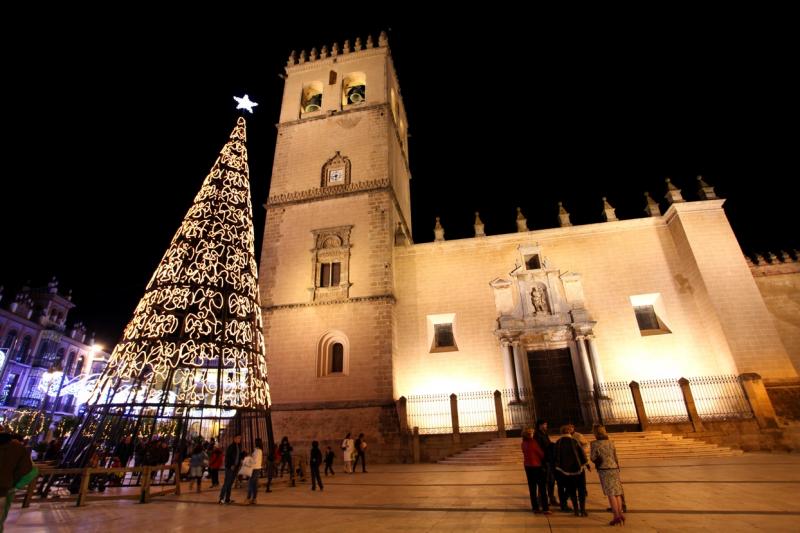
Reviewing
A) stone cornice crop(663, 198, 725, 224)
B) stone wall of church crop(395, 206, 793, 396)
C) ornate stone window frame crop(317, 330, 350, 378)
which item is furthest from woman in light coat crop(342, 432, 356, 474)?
stone cornice crop(663, 198, 725, 224)

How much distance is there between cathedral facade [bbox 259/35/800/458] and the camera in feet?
50.5

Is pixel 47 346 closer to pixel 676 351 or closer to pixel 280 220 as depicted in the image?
pixel 280 220

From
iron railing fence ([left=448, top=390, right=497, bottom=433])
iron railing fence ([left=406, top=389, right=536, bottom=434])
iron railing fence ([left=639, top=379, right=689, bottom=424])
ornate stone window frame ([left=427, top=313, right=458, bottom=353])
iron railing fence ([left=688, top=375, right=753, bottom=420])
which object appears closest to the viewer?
iron railing fence ([left=688, top=375, right=753, bottom=420])

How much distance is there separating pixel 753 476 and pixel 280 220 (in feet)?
61.4

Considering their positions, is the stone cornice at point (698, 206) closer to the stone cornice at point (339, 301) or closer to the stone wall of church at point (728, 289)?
the stone wall of church at point (728, 289)

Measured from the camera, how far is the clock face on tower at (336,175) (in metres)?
20.3

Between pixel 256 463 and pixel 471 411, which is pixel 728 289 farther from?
pixel 256 463

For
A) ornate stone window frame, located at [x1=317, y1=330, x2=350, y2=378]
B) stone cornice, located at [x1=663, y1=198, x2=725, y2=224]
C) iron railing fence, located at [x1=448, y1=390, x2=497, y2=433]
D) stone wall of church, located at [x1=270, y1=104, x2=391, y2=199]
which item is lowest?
iron railing fence, located at [x1=448, y1=390, x2=497, y2=433]

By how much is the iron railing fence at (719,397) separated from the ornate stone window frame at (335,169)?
16.9 meters

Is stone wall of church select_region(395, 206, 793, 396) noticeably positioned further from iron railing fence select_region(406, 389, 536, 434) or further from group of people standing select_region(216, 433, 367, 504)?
group of people standing select_region(216, 433, 367, 504)

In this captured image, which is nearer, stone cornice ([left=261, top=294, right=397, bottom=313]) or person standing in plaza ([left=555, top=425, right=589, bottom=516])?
person standing in plaza ([left=555, top=425, right=589, bottom=516])

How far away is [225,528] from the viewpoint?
16.9 ft

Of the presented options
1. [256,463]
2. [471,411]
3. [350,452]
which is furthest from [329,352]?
[256,463]

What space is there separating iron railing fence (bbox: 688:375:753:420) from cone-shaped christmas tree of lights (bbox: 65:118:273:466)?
14.6 meters
